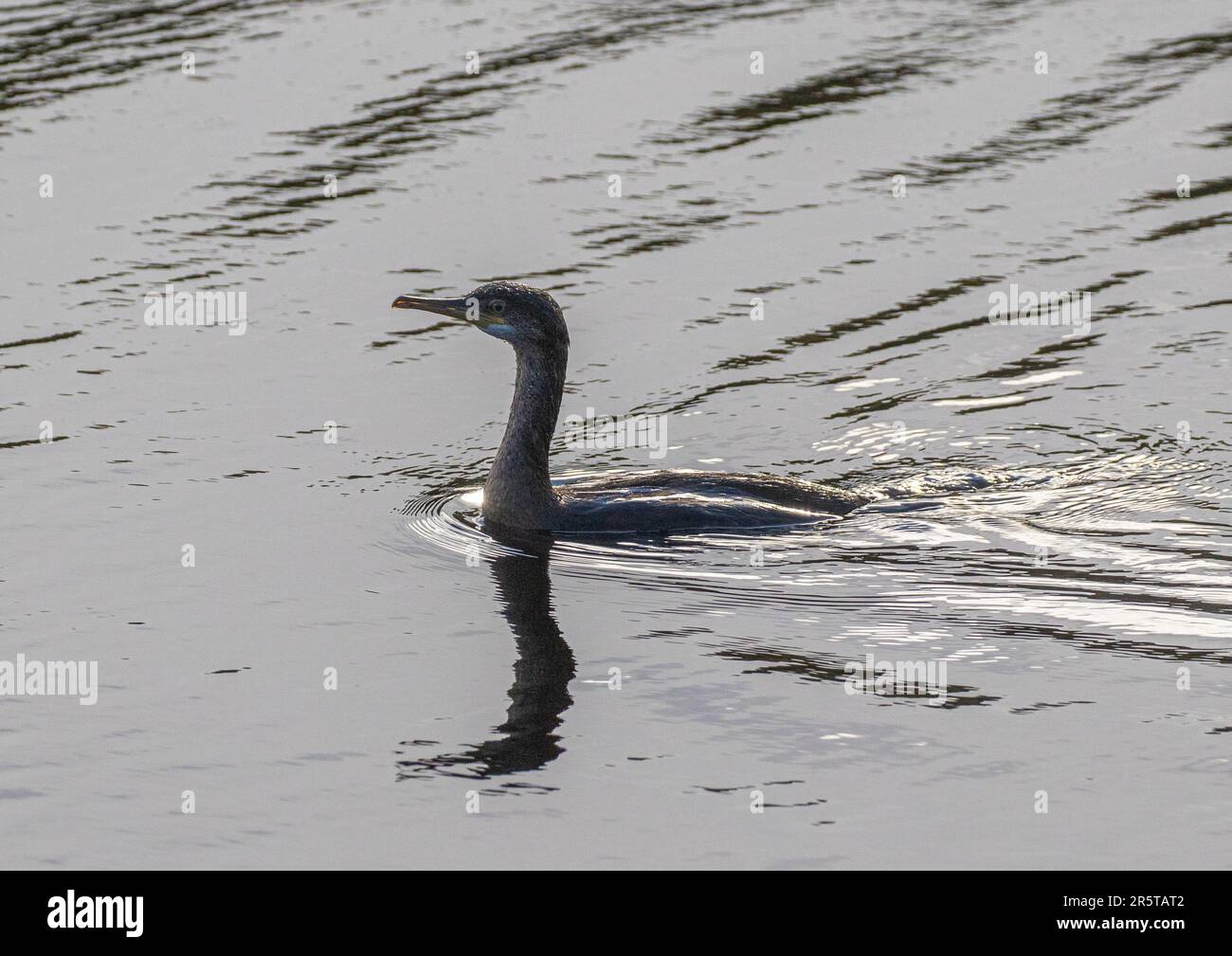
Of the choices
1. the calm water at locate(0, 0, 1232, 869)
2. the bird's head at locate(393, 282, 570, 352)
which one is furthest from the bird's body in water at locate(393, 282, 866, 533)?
the calm water at locate(0, 0, 1232, 869)

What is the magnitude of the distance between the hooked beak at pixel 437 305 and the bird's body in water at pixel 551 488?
0.01 meters

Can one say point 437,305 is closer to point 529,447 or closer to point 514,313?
point 514,313

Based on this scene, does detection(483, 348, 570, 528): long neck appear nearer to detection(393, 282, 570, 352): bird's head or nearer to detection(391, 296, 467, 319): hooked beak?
detection(393, 282, 570, 352): bird's head

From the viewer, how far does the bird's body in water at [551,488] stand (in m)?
13.2

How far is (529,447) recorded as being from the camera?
13.3 meters

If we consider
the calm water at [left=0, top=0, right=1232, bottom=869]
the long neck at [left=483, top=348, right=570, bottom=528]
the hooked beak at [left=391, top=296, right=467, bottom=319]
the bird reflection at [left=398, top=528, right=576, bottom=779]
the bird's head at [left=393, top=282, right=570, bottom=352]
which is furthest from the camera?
the long neck at [left=483, top=348, right=570, bottom=528]

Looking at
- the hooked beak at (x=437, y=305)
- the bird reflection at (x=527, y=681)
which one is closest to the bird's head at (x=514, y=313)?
the hooked beak at (x=437, y=305)

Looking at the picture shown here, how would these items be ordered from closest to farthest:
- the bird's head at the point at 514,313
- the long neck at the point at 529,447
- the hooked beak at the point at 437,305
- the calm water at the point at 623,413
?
the calm water at the point at 623,413 < the hooked beak at the point at 437,305 < the bird's head at the point at 514,313 < the long neck at the point at 529,447

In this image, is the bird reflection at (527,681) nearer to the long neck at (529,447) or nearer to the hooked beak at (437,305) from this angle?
the long neck at (529,447)

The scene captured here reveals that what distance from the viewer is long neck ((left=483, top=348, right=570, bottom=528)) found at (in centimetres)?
1326

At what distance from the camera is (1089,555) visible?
12.8m

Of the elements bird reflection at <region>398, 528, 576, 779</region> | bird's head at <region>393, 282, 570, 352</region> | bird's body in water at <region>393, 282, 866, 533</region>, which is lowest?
bird reflection at <region>398, 528, 576, 779</region>

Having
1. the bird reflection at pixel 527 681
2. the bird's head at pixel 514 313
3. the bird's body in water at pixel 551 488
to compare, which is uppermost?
the bird's head at pixel 514 313

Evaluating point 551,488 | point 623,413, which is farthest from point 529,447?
point 623,413
